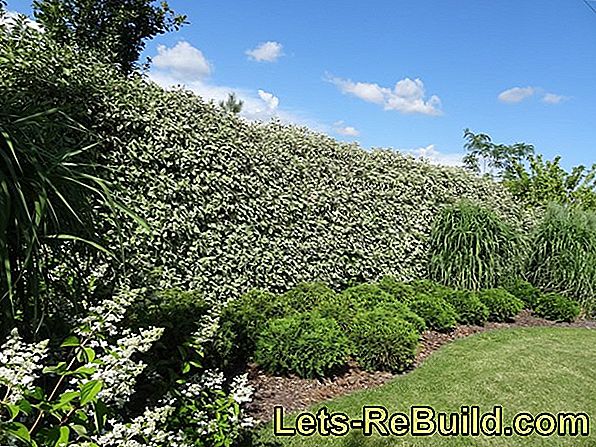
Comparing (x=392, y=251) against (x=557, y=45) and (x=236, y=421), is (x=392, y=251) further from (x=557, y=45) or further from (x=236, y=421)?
(x=236, y=421)

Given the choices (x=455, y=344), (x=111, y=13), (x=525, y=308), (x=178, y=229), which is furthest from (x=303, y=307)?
(x=111, y=13)

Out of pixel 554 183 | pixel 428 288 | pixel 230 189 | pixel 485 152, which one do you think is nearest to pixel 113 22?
pixel 230 189

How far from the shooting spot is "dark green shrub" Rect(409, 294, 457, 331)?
595 centimetres

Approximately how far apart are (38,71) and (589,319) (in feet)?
25.7

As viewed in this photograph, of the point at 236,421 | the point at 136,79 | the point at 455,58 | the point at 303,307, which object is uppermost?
the point at 455,58

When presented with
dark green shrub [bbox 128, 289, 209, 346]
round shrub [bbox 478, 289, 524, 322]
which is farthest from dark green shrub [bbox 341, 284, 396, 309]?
dark green shrub [bbox 128, 289, 209, 346]

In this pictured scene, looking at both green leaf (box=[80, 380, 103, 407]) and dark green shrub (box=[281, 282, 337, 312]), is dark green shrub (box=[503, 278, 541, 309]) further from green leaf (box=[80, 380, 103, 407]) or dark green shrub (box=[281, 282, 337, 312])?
green leaf (box=[80, 380, 103, 407])

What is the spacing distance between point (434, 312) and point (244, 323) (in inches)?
97.5

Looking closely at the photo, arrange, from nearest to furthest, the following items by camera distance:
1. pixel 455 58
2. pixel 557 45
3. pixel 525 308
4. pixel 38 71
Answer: pixel 38 71 < pixel 525 308 < pixel 557 45 < pixel 455 58

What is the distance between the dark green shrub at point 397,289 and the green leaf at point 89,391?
4.99 m

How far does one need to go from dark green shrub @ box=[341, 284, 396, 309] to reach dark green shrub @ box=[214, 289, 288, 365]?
3.10 ft

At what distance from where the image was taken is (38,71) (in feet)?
13.5

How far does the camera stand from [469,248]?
297 inches

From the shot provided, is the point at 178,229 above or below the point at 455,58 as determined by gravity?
below
